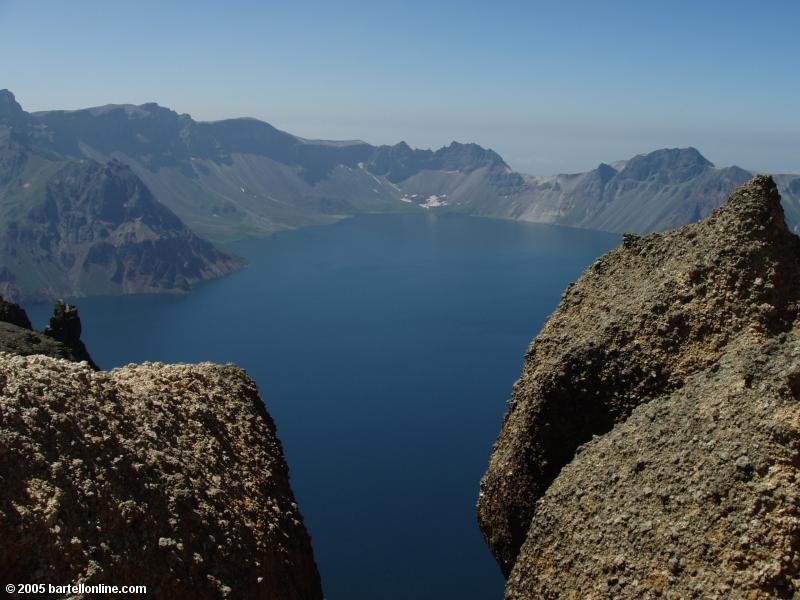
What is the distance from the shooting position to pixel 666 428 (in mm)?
20688

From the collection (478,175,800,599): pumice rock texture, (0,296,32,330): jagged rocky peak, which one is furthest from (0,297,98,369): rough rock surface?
(478,175,800,599): pumice rock texture

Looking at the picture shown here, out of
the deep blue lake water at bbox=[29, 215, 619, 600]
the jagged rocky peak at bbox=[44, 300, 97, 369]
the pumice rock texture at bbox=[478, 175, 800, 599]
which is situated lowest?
the deep blue lake water at bbox=[29, 215, 619, 600]

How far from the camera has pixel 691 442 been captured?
768 inches

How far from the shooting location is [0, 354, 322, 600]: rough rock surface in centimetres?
1605

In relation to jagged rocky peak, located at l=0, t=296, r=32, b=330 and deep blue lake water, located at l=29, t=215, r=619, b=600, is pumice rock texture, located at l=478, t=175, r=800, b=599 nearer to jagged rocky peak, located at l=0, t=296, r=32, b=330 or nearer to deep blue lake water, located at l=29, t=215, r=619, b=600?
jagged rocky peak, located at l=0, t=296, r=32, b=330

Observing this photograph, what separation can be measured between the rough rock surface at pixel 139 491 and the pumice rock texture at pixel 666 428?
8.35 m

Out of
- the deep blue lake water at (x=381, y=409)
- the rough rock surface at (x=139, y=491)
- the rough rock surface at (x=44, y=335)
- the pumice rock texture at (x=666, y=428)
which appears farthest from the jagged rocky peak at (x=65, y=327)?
the deep blue lake water at (x=381, y=409)

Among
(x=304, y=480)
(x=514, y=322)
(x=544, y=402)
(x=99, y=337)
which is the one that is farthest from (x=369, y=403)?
(x=544, y=402)

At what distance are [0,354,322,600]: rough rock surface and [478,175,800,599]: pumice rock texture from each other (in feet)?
27.4

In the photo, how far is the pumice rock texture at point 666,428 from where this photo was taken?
17094 mm

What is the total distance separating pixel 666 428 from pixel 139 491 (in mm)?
14792

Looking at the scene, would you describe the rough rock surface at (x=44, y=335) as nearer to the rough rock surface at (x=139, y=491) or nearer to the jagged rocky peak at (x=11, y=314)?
the jagged rocky peak at (x=11, y=314)

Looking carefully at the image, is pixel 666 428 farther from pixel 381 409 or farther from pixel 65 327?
pixel 381 409

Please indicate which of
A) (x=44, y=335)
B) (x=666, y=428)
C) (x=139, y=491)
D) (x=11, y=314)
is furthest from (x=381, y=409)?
(x=139, y=491)
